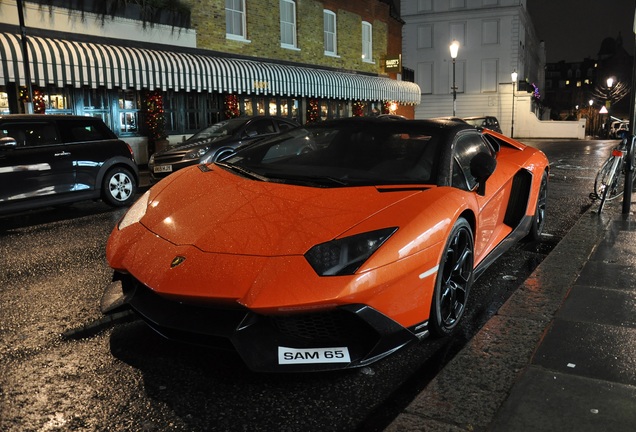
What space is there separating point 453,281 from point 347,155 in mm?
1200

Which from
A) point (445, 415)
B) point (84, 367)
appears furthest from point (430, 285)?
point (84, 367)

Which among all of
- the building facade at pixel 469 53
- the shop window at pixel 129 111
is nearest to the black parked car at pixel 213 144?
the shop window at pixel 129 111

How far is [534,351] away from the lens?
10.5 feet

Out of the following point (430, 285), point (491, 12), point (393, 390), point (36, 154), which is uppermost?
point (491, 12)

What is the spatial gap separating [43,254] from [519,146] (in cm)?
527

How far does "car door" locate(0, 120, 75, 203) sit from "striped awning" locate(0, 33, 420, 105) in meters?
5.37

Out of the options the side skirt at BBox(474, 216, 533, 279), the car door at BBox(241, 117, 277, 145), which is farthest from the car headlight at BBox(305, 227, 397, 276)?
the car door at BBox(241, 117, 277, 145)

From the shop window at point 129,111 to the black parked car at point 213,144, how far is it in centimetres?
464

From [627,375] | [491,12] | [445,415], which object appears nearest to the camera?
[445,415]

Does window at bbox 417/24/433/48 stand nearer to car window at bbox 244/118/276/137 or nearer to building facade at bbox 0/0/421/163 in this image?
building facade at bbox 0/0/421/163

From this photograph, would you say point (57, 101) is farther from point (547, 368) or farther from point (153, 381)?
point (547, 368)

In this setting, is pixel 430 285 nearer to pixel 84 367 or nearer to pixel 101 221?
pixel 84 367

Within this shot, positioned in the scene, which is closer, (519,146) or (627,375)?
(627,375)

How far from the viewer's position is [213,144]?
476 inches
